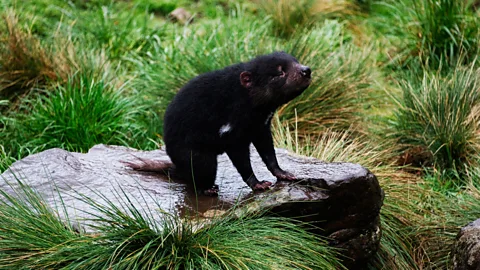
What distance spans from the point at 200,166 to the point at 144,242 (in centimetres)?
61

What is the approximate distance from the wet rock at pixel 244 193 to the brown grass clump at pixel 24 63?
103 inches

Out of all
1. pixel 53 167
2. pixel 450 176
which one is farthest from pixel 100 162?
pixel 450 176

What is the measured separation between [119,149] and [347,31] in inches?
203

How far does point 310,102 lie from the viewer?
20.0 feet

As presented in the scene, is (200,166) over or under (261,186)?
over

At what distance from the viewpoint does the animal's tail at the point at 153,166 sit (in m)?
4.12

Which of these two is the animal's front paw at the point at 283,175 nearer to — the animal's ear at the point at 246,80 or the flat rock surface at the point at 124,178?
the flat rock surface at the point at 124,178

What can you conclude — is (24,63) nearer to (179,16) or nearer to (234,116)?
(179,16)

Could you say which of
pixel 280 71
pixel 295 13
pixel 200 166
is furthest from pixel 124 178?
pixel 295 13

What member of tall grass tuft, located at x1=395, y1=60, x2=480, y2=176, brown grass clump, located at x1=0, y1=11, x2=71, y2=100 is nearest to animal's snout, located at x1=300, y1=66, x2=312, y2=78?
tall grass tuft, located at x1=395, y1=60, x2=480, y2=176

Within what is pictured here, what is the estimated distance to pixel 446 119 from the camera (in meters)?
5.63

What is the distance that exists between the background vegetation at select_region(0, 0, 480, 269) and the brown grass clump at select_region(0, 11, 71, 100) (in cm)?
1

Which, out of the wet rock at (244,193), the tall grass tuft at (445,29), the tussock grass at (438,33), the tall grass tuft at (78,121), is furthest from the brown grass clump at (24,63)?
the tall grass tuft at (445,29)

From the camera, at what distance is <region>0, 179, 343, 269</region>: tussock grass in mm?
3148
